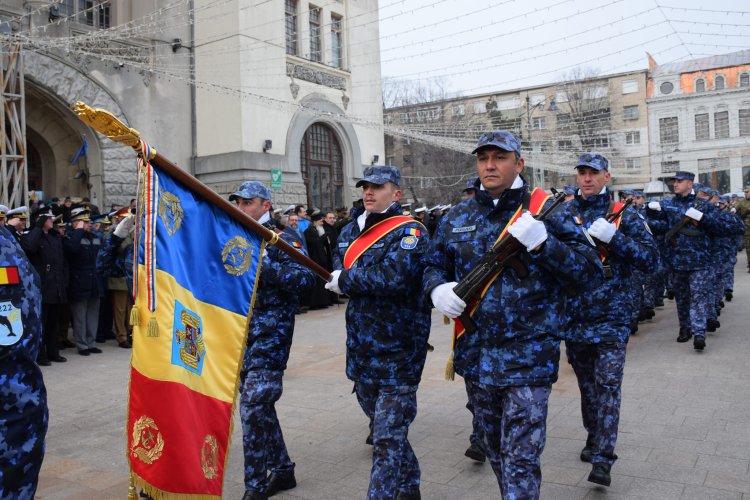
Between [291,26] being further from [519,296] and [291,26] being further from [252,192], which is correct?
[519,296]

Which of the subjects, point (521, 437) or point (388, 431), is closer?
point (521, 437)

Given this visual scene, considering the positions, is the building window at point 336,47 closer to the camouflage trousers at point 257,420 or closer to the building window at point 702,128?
the camouflage trousers at point 257,420

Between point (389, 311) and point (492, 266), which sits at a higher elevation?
point (492, 266)

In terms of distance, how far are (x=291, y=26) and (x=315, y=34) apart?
4.22 ft

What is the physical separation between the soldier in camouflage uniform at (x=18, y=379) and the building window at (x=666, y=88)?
48.6m

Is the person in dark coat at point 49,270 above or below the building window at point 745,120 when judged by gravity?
below

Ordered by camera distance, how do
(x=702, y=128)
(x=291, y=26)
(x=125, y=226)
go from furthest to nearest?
(x=702, y=128)
(x=291, y=26)
(x=125, y=226)

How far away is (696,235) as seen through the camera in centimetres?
884

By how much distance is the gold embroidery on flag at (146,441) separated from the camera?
3162 mm

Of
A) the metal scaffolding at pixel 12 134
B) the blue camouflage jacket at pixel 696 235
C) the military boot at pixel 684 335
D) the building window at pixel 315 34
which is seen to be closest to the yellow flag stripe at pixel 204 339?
the blue camouflage jacket at pixel 696 235

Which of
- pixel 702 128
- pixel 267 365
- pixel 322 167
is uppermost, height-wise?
pixel 702 128

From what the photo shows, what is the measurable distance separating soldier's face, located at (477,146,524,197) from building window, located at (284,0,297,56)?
56.1ft

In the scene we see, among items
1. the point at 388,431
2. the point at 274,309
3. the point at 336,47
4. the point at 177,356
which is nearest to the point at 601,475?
the point at 388,431

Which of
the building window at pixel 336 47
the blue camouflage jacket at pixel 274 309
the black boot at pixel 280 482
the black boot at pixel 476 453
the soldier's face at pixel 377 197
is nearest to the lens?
the soldier's face at pixel 377 197
